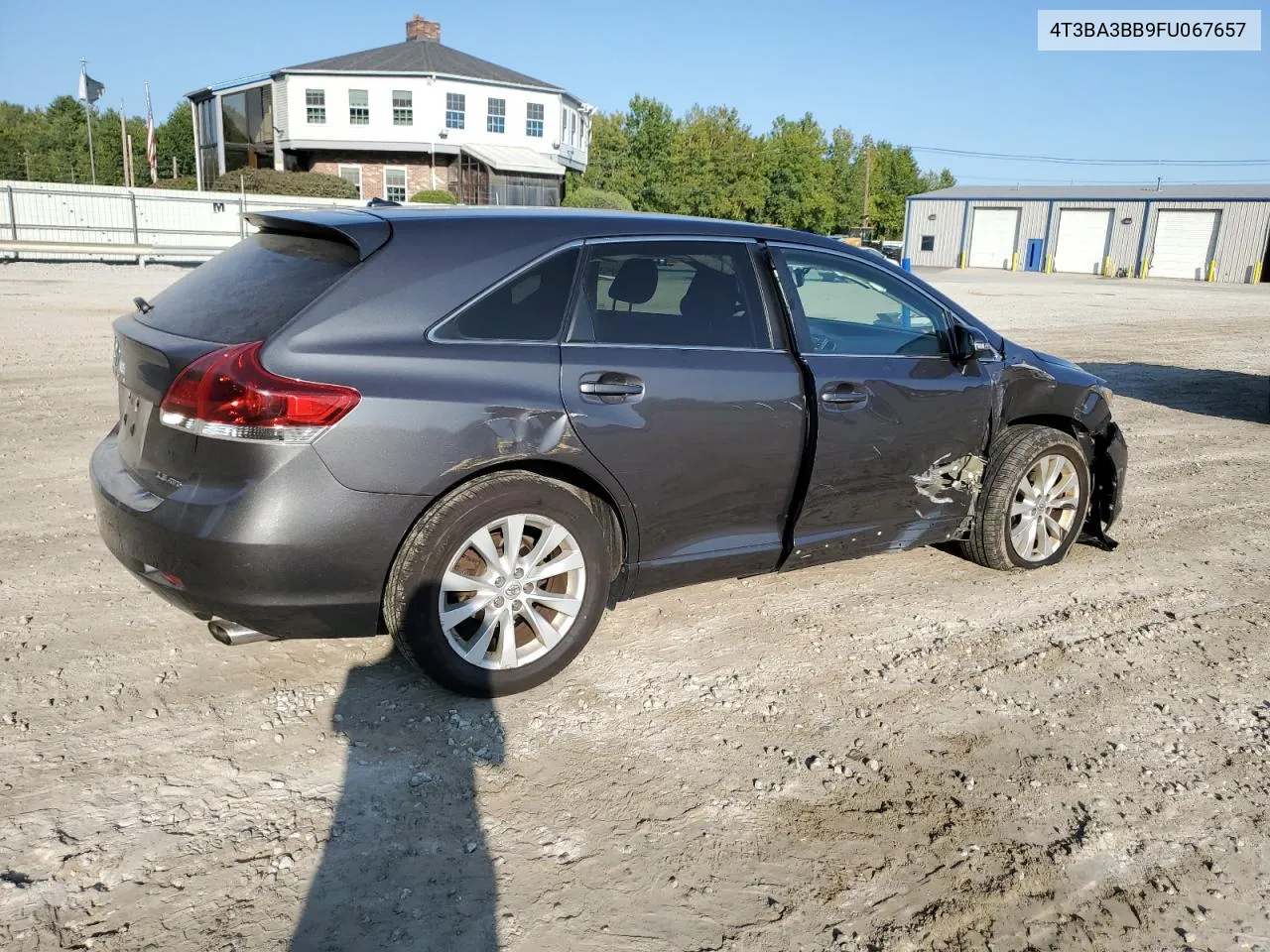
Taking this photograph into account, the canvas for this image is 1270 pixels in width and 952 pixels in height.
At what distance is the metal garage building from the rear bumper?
5793 cm

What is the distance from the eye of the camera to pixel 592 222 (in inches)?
161

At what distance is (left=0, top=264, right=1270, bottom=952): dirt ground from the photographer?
270cm

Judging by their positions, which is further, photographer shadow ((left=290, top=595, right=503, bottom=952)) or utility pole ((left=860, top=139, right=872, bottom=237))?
utility pole ((left=860, top=139, right=872, bottom=237))

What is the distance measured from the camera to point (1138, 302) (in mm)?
29797

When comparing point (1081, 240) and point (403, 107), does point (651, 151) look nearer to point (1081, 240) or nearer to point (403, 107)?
point (403, 107)

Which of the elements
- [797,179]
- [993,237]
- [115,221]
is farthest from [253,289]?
[797,179]

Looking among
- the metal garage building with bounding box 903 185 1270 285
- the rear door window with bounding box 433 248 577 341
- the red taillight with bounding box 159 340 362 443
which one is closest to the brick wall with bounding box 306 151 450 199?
the metal garage building with bounding box 903 185 1270 285

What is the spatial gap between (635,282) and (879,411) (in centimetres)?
128

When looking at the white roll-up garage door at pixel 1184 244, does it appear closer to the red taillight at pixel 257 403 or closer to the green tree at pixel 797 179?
the green tree at pixel 797 179

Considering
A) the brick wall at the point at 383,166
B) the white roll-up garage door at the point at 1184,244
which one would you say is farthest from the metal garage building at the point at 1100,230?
the brick wall at the point at 383,166

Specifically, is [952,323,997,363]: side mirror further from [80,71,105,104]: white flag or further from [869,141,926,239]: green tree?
[869,141,926,239]: green tree

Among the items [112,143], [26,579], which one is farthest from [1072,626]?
[112,143]

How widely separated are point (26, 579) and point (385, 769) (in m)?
2.51

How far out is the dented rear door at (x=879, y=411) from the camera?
446cm
